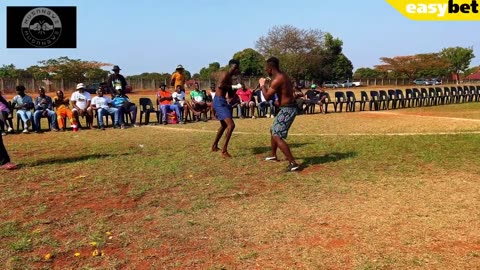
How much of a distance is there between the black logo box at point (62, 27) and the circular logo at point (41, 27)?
0.10 metres

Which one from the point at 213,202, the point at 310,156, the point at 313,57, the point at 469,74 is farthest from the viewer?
the point at 469,74

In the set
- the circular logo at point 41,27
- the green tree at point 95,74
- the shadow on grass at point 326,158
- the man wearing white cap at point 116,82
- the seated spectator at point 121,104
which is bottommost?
the shadow on grass at point 326,158

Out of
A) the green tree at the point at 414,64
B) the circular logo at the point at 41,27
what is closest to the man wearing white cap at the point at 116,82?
the circular logo at the point at 41,27

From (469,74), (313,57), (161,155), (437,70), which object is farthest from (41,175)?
(469,74)

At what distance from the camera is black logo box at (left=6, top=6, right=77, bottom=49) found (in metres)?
15.5

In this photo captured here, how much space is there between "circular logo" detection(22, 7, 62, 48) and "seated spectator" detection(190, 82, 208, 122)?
16.5ft

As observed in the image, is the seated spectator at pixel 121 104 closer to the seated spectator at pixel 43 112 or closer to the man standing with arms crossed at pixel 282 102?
the seated spectator at pixel 43 112

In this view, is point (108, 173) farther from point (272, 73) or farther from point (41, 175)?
point (272, 73)

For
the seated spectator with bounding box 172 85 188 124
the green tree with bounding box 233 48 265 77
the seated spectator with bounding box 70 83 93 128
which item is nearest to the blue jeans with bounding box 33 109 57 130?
the seated spectator with bounding box 70 83 93 128

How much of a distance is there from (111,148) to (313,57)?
5843 centimetres

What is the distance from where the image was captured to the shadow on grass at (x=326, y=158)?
8.06 metres

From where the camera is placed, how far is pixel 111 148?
988 cm

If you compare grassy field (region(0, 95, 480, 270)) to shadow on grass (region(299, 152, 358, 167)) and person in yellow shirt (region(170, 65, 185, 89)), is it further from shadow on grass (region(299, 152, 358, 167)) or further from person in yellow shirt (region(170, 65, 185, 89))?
person in yellow shirt (region(170, 65, 185, 89))

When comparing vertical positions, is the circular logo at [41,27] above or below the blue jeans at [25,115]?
above
